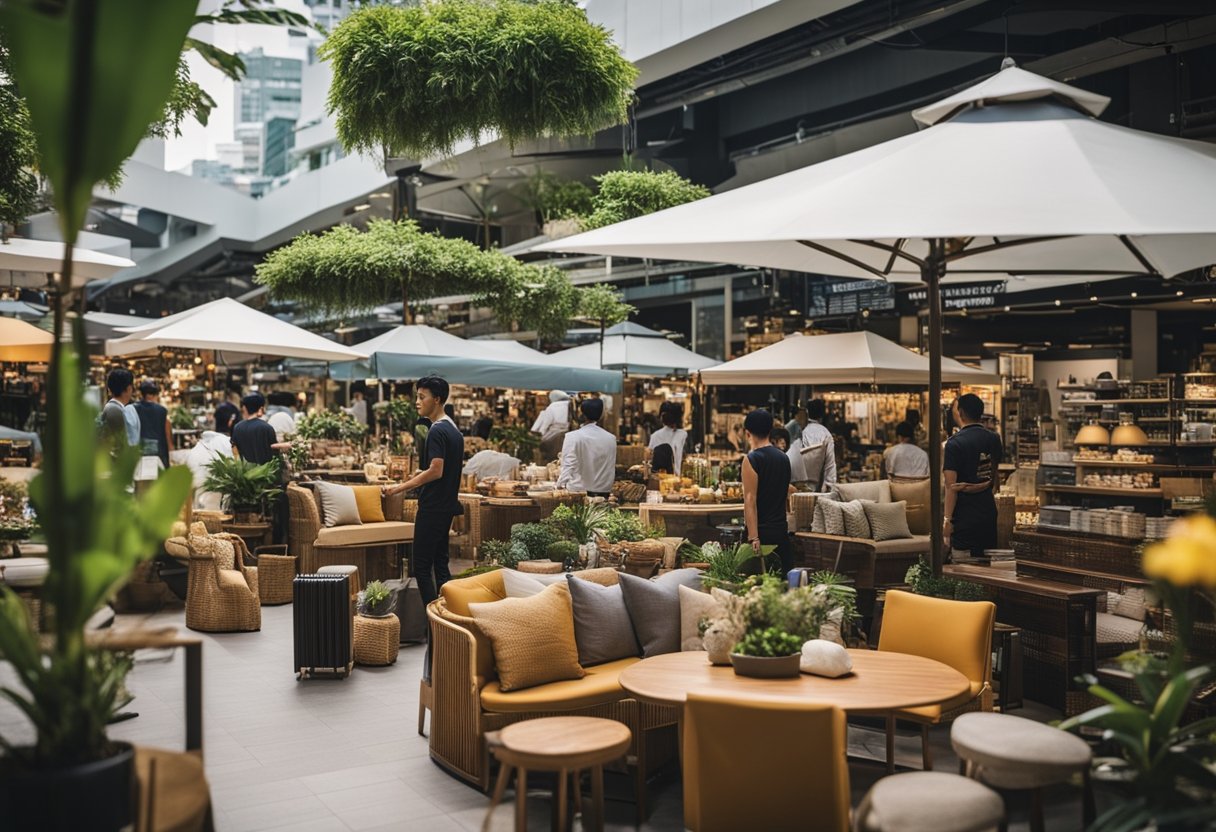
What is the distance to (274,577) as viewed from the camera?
937 cm

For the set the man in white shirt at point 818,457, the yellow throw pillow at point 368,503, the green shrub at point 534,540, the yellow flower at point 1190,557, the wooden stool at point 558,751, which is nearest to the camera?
the yellow flower at point 1190,557

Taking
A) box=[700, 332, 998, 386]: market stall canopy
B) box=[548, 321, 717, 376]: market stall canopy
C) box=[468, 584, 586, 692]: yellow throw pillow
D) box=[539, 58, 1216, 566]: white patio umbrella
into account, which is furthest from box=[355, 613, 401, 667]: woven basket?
box=[548, 321, 717, 376]: market stall canopy

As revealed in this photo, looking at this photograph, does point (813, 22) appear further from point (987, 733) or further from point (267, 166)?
point (267, 166)

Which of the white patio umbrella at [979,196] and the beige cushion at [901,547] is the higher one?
the white patio umbrella at [979,196]

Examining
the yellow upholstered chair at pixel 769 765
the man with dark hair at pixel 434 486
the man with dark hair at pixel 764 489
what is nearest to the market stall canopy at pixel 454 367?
the man with dark hair at pixel 434 486

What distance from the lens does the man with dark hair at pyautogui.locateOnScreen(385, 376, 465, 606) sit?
23.5ft

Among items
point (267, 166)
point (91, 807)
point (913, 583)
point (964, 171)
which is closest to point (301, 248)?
point (913, 583)

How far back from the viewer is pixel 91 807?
249 centimetres

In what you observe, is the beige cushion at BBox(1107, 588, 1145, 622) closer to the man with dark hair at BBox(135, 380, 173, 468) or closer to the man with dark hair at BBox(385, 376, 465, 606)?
the man with dark hair at BBox(385, 376, 465, 606)

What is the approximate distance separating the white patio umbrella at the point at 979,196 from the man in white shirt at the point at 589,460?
4.21m

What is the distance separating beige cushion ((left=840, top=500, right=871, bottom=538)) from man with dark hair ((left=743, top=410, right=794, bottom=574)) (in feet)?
6.57

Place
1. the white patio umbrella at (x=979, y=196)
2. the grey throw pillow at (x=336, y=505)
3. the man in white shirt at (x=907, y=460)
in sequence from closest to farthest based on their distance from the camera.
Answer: the white patio umbrella at (x=979, y=196) < the grey throw pillow at (x=336, y=505) < the man in white shirt at (x=907, y=460)

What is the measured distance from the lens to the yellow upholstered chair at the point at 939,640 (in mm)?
4707

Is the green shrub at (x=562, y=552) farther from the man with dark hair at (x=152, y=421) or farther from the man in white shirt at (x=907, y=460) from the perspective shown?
the man with dark hair at (x=152, y=421)
